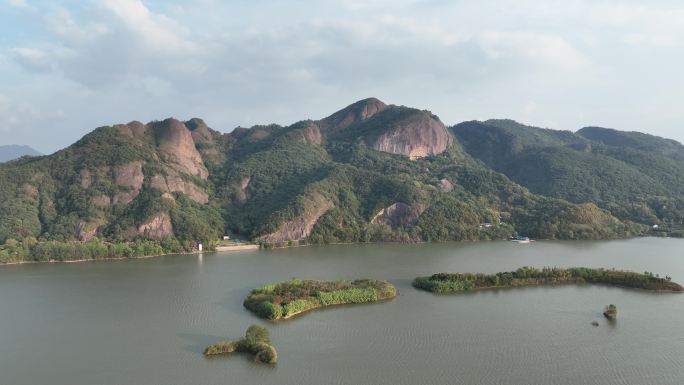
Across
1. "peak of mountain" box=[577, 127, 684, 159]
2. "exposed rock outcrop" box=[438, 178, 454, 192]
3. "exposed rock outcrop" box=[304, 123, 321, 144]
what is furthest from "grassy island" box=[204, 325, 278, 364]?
"peak of mountain" box=[577, 127, 684, 159]

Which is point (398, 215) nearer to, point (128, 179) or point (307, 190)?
point (307, 190)

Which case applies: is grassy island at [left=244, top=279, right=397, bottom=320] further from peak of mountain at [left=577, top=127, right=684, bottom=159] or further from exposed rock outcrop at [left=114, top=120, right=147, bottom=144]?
peak of mountain at [left=577, top=127, right=684, bottom=159]

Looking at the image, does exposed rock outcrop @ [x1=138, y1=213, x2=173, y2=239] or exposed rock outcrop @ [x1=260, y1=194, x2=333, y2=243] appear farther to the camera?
exposed rock outcrop @ [x1=260, y1=194, x2=333, y2=243]

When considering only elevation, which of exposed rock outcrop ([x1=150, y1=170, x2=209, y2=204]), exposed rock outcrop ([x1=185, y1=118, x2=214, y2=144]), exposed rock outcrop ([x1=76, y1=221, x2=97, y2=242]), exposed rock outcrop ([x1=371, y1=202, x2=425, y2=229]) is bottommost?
exposed rock outcrop ([x1=76, y1=221, x2=97, y2=242])

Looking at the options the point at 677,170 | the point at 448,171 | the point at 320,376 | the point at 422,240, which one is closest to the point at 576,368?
the point at 320,376

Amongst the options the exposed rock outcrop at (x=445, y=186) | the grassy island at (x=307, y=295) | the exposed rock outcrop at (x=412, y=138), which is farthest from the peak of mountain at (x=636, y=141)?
the grassy island at (x=307, y=295)

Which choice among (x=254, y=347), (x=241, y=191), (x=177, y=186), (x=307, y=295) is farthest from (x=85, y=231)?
(x=254, y=347)

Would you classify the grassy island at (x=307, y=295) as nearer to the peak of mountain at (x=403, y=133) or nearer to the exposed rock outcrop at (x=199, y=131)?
the exposed rock outcrop at (x=199, y=131)
